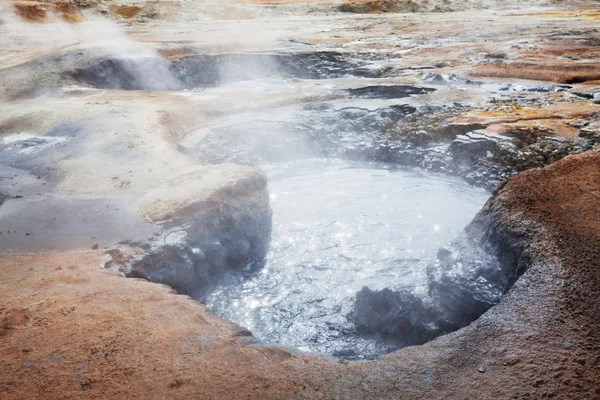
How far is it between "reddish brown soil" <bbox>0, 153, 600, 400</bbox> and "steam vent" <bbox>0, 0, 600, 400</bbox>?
0.01 m

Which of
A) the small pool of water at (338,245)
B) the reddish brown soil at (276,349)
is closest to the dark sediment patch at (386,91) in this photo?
the small pool of water at (338,245)

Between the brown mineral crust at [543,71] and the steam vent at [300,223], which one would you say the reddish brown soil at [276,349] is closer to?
the steam vent at [300,223]

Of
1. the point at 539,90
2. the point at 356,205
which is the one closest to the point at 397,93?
the point at 539,90

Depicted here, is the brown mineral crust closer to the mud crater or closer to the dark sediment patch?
the dark sediment patch

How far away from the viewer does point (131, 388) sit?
195 centimetres

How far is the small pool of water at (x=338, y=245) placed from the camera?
3516mm

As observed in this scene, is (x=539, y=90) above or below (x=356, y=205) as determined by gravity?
above

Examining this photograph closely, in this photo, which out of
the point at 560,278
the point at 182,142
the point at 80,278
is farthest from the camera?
the point at 182,142

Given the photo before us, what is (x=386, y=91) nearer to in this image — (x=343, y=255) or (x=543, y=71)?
(x=543, y=71)

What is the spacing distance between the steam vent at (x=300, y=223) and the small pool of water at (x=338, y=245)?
0.09 feet

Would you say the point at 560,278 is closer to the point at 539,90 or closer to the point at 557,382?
the point at 557,382

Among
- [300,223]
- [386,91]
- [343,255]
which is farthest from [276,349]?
[386,91]

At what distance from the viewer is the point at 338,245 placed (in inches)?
183

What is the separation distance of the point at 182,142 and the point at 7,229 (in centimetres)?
287
